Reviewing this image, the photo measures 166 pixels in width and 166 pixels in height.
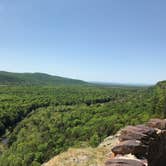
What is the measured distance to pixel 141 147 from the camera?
48.5 feet

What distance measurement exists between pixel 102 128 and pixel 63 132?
14659 millimetres

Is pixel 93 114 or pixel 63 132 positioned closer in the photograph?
pixel 63 132

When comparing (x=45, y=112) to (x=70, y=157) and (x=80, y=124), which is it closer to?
(x=80, y=124)

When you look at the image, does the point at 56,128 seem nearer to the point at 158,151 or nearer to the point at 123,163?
the point at 158,151

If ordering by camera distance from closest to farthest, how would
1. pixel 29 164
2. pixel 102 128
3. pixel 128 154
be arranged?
pixel 128 154 < pixel 29 164 < pixel 102 128

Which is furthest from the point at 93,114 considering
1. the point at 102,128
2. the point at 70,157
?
the point at 70,157

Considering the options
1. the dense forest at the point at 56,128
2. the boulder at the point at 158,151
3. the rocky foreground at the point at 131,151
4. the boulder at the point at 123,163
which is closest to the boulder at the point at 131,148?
the rocky foreground at the point at 131,151

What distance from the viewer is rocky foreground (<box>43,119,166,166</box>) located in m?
14.0

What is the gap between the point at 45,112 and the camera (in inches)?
4341

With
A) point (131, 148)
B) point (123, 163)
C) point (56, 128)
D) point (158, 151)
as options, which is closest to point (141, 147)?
point (131, 148)

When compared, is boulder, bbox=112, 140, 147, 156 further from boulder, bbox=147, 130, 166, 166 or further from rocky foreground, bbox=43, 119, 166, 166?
boulder, bbox=147, 130, 166, 166

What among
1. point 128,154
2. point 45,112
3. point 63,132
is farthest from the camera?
point 45,112

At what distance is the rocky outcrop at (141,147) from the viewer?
13161 millimetres

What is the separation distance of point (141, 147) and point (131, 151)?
73 centimetres
